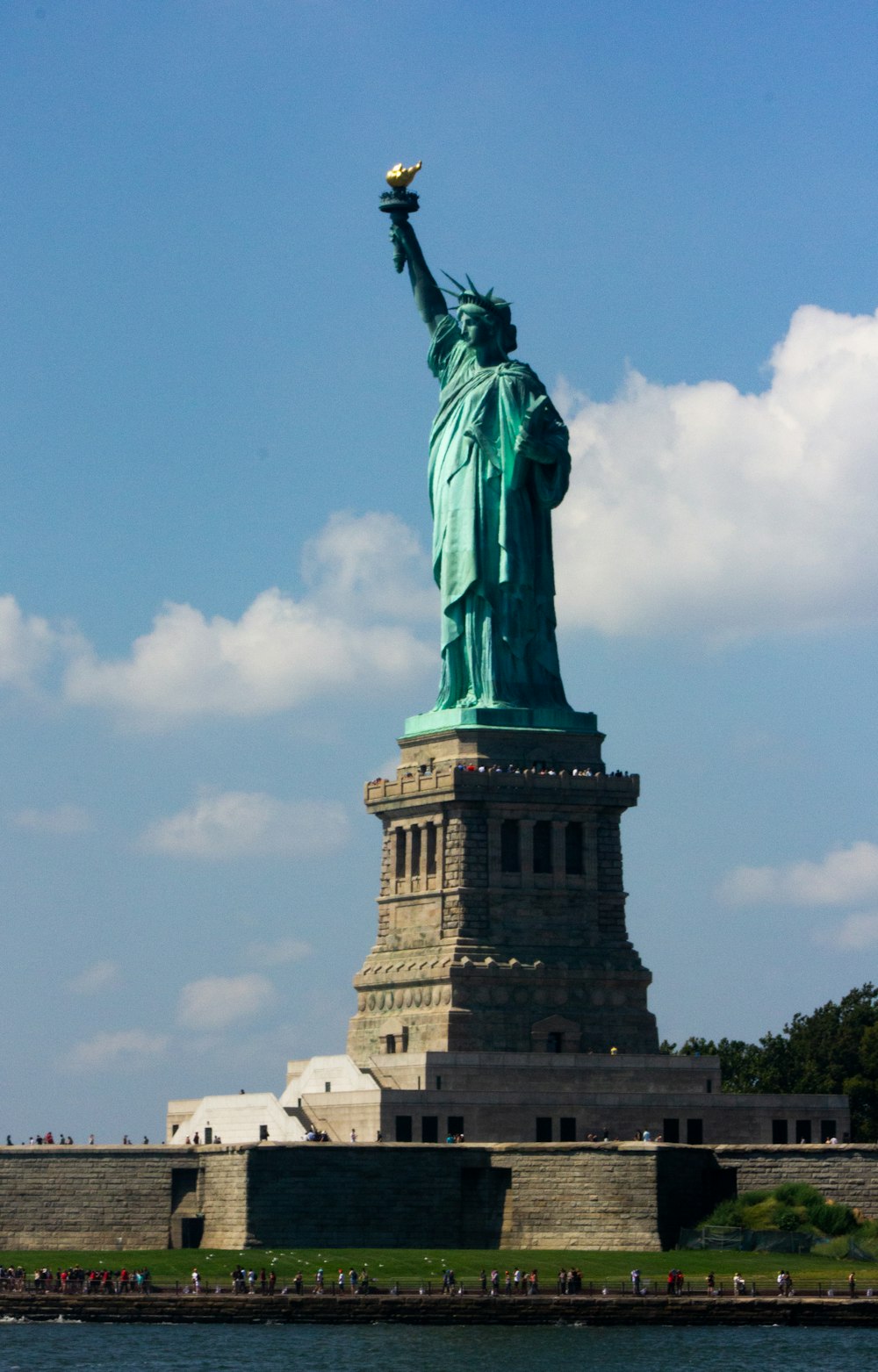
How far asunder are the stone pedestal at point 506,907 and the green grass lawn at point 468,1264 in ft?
32.9

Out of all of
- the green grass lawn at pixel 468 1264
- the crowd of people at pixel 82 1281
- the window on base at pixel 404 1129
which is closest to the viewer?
the green grass lawn at pixel 468 1264

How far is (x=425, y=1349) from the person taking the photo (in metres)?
78.4

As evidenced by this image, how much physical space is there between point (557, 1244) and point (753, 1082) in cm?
2602

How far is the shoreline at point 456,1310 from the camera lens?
81062 mm

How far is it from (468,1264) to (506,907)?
1507 centimetres

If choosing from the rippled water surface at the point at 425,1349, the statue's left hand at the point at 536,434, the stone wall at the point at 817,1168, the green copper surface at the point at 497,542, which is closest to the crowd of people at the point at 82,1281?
the rippled water surface at the point at 425,1349

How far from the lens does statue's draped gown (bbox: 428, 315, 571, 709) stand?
10138cm

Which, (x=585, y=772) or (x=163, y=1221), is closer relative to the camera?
(x=163, y=1221)

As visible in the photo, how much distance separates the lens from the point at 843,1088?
109 meters

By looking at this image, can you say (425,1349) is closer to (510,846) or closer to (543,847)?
(510,846)

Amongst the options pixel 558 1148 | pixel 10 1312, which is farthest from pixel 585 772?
pixel 10 1312

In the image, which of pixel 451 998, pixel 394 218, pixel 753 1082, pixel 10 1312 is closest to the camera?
pixel 10 1312

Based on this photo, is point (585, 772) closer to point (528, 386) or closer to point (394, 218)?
point (528, 386)

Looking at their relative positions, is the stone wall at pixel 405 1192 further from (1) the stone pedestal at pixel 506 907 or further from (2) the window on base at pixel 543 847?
(2) the window on base at pixel 543 847
